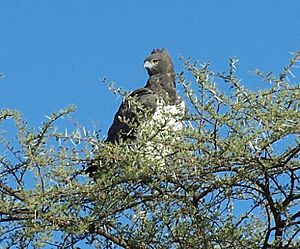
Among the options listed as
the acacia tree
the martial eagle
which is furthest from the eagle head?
the acacia tree

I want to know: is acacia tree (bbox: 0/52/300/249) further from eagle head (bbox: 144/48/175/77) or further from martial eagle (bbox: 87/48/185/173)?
eagle head (bbox: 144/48/175/77)

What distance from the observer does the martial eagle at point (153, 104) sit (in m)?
3.18

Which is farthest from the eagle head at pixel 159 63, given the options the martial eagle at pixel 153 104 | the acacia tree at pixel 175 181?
the acacia tree at pixel 175 181

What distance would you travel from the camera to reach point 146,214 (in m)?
3.25

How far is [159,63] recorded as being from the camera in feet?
18.9

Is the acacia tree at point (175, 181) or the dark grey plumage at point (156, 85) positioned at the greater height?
the dark grey plumage at point (156, 85)

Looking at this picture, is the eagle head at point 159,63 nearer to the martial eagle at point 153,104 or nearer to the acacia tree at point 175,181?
the martial eagle at point 153,104

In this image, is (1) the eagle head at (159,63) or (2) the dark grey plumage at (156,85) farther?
(1) the eagle head at (159,63)

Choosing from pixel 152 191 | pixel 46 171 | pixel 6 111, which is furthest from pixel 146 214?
pixel 6 111

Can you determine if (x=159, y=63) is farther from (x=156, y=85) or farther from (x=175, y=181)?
(x=175, y=181)

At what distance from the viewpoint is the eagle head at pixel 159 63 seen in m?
5.67

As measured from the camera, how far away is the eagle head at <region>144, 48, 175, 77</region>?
5.67 meters

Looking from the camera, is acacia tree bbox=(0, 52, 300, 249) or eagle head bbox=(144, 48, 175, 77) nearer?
acacia tree bbox=(0, 52, 300, 249)

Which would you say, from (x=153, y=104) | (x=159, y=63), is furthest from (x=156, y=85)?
(x=153, y=104)
